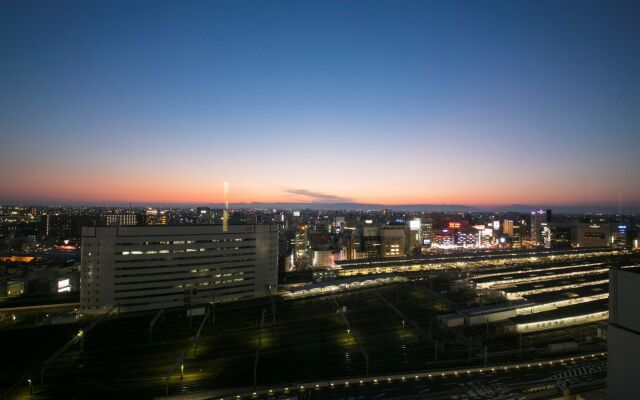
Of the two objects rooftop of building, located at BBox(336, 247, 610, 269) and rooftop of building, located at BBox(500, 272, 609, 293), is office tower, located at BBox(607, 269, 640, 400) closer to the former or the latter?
rooftop of building, located at BBox(500, 272, 609, 293)

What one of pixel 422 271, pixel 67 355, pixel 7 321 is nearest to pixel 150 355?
pixel 67 355

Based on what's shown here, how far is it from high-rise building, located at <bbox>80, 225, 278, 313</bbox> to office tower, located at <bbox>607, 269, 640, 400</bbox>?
21.4 metres

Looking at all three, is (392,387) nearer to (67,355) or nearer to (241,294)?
(67,355)

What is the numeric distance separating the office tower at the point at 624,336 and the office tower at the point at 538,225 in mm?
60340

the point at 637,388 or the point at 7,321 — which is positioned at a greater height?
the point at 637,388

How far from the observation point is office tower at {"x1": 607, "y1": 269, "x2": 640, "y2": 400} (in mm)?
6504

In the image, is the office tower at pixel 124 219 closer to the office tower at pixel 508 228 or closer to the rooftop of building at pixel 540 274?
the rooftop of building at pixel 540 274

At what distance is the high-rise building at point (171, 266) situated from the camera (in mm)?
21500

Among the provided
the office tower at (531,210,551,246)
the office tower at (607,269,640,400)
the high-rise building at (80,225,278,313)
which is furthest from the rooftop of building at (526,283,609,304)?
the office tower at (531,210,551,246)

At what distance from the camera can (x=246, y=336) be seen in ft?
55.4

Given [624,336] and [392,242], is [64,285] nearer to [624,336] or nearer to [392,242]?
[624,336]

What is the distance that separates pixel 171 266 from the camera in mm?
23156

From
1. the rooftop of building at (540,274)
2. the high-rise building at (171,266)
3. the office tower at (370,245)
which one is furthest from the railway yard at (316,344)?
the office tower at (370,245)

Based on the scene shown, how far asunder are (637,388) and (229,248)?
73.4 ft
